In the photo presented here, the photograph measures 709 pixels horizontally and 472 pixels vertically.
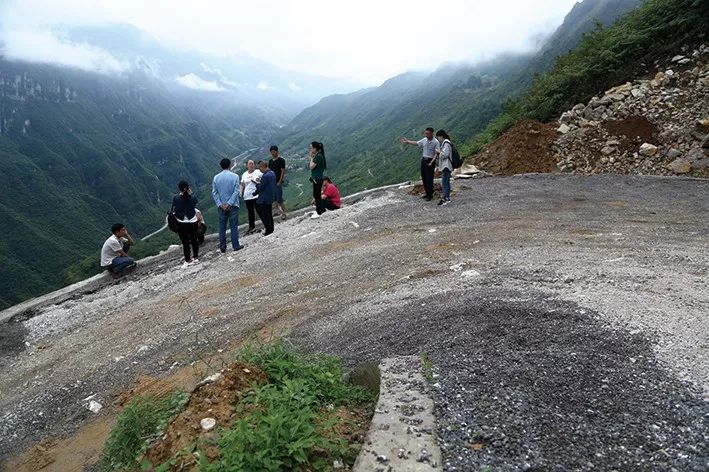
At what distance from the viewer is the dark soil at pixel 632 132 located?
15203 millimetres

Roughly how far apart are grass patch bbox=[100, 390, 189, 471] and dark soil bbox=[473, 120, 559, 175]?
45.7ft

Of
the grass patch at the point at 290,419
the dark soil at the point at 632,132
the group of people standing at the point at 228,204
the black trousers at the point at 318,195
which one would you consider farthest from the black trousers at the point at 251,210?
the dark soil at the point at 632,132

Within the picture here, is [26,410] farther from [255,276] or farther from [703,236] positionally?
[703,236]

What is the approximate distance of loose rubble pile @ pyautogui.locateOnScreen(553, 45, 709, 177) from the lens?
14312 mm

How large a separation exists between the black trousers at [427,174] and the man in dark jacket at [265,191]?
159 inches

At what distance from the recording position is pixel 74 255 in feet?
417

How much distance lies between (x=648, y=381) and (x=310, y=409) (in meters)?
3.07

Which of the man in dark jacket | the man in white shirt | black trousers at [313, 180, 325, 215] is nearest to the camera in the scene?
the man in dark jacket

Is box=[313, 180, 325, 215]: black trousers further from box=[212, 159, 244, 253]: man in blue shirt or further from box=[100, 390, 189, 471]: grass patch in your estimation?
box=[100, 390, 189, 471]: grass patch

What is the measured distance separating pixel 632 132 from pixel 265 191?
38.6ft

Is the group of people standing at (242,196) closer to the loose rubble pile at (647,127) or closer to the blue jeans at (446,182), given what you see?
the blue jeans at (446,182)

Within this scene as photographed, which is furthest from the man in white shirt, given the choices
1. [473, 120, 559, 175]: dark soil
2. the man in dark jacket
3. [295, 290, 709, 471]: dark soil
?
[295, 290, 709, 471]: dark soil

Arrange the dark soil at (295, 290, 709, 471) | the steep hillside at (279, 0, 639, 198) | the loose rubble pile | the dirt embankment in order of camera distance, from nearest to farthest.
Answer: the dark soil at (295, 290, 709, 471), the loose rubble pile, the dirt embankment, the steep hillside at (279, 0, 639, 198)

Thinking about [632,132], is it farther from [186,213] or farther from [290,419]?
[290,419]
